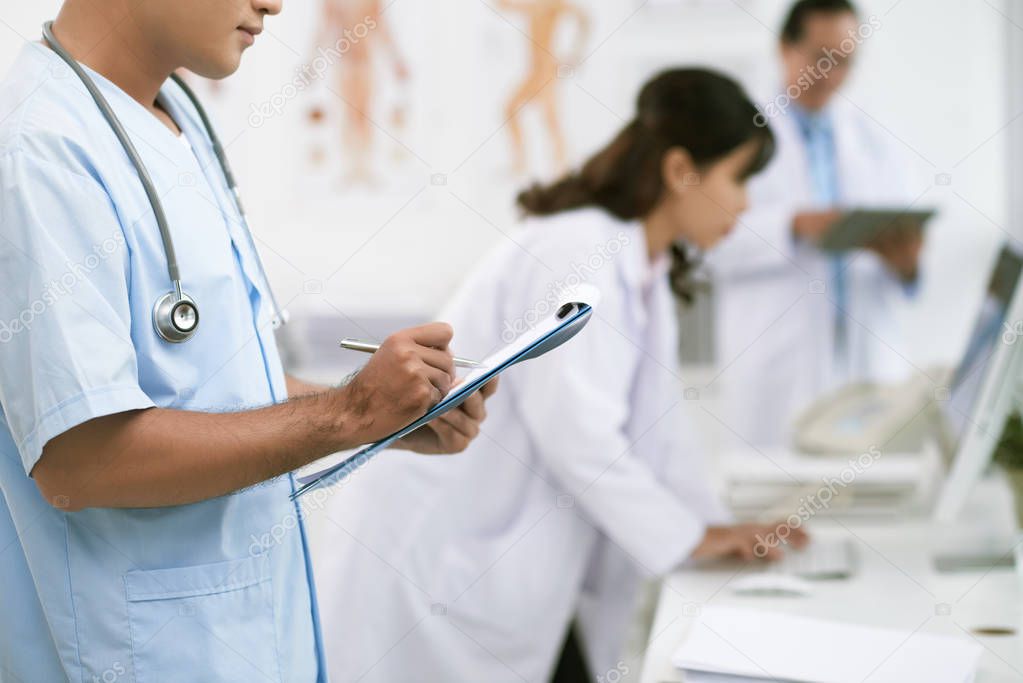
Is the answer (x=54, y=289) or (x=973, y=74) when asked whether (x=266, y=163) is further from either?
(x=54, y=289)

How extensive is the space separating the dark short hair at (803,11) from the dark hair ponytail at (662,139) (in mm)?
1537

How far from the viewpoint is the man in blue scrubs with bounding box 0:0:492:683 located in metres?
0.82

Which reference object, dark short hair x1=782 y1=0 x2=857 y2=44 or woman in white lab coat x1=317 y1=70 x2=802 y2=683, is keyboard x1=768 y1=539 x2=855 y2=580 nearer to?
woman in white lab coat x1=317 y1=70 x2=802 y2=683

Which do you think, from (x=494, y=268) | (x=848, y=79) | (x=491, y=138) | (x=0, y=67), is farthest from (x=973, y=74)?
(x=0, y=67)

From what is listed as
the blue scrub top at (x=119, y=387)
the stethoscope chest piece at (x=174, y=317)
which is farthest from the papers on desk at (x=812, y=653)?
the stethoscope chest piece at (x=174, y=317)

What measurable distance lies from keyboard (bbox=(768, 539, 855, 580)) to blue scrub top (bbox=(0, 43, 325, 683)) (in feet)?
2.70

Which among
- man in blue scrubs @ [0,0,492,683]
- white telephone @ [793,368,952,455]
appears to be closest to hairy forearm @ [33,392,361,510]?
man in blue scrubs @ [0,0,492,683]

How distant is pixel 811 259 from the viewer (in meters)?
3.10

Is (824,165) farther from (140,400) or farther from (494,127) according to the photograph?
(140,400)

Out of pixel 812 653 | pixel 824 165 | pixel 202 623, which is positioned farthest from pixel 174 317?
pixel 824 165

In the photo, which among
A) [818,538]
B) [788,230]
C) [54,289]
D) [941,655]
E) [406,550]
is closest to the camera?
[54,289]

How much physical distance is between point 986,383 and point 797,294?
5.75 feet

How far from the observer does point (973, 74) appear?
3330 millimetres

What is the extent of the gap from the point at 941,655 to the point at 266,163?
296 centimetres
